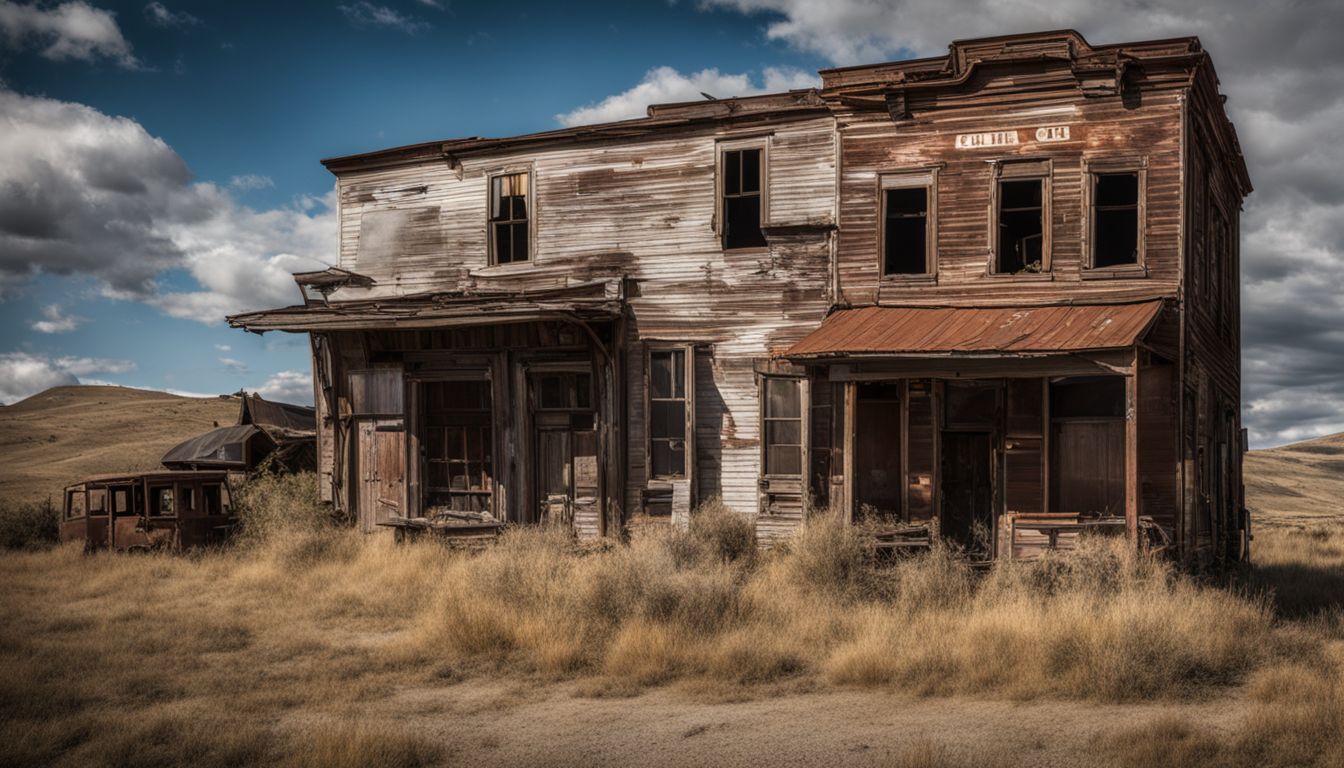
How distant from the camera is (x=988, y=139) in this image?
49.2 feet

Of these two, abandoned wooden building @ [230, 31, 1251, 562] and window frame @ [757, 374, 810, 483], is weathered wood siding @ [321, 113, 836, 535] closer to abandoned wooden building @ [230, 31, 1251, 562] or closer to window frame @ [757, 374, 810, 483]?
abandoned wooden building @ [230, 31, 1251, 562]

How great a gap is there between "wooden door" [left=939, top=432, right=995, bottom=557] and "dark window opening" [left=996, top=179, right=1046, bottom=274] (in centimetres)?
250

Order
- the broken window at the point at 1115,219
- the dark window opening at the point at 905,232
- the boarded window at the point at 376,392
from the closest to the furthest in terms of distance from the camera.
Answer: the broken window at the point at 1115,219, the dark window opening at the point at 905,232, the boarded window at the point at 376,392

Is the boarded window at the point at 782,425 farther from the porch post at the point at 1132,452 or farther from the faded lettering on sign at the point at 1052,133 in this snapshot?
the porch post at the point at 1132,452

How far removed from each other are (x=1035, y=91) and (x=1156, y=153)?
72.3 inches

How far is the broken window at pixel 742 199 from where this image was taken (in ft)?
54.2

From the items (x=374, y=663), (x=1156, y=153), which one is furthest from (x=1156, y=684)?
(x=1156, y=153)

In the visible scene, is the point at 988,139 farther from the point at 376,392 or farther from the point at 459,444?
the point at 376,392

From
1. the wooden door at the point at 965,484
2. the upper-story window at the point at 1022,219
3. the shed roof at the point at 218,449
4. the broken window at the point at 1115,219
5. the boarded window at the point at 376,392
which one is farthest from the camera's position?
the shed roof at the point at 218,449

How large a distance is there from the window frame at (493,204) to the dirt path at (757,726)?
33.8 feet

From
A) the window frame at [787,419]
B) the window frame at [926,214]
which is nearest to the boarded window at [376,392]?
the window frame at [787,419]

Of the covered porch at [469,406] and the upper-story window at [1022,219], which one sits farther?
the covered porch at [469,406]

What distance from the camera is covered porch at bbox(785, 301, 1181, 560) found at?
12.7 meters

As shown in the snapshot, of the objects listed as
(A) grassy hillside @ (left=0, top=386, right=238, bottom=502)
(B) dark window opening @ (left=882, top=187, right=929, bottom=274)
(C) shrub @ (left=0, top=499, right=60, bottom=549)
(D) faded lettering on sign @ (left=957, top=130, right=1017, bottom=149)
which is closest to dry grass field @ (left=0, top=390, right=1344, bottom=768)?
(C) shrub @ (left=0, top=499, right=60, bottom=549)
